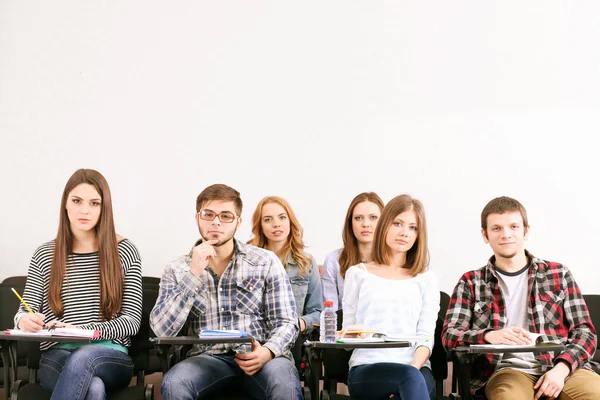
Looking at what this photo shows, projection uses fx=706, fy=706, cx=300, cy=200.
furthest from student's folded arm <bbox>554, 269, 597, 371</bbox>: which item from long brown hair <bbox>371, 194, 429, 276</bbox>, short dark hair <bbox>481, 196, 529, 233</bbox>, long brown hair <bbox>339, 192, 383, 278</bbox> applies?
long brown hair <bbox>339, 192, 383, 278</bbox>

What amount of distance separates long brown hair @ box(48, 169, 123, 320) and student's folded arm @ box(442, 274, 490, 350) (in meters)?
1.51

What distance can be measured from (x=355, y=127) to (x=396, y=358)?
7.66 ft

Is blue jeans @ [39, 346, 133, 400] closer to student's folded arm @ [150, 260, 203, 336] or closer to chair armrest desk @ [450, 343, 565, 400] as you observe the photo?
student's folded arm @ [150, 260, 203, 336]

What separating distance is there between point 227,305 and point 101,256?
0.63m

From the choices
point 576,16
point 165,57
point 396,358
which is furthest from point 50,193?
point 576,16

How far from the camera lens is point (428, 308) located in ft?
10.8

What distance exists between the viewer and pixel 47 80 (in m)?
5.18

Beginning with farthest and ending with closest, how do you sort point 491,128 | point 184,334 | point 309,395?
1. point 491,128
2. point 184,334
3. point 309,395

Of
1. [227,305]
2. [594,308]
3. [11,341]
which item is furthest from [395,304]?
[11,341]

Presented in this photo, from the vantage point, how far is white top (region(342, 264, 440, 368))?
10.5 feet

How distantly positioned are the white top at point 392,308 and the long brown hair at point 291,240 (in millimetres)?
814

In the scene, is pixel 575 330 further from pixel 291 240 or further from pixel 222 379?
pixel 291 240

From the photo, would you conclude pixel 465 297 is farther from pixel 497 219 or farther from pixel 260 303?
pixel 260 303

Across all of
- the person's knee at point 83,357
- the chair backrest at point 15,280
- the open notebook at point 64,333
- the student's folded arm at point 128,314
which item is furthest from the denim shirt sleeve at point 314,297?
the chair backrest at point 15,280
